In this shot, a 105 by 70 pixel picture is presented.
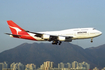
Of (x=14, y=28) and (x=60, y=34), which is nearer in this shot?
(x=60, y=34)

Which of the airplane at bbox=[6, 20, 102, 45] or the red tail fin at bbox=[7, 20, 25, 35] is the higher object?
the red tail fin at bbox=[7, 20, 25, 35]

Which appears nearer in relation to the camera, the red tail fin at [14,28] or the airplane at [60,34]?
the airplane at [60,34]

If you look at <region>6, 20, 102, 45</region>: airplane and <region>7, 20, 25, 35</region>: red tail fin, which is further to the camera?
<region>7, 20, 25, 35</region>: red tail fin

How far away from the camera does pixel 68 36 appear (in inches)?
2862

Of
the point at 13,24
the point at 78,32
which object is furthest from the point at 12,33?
the point at 78,32

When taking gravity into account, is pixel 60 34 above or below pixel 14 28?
below

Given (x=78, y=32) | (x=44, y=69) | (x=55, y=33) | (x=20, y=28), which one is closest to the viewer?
(x=78, y=32)

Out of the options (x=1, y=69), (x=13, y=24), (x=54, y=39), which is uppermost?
(x=13, y=24)

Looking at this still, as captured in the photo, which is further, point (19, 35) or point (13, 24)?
point (13, 24)

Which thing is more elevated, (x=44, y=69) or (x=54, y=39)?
(x=54, y=39)

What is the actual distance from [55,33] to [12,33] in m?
19.0

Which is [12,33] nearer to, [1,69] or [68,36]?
[68,36]

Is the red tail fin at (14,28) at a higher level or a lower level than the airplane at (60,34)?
higher

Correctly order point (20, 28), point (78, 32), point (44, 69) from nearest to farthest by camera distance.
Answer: point (78, 32) < point (20, 28) < point (44, 69)
